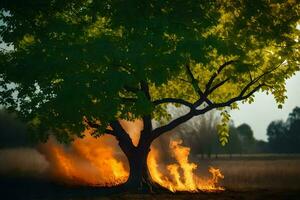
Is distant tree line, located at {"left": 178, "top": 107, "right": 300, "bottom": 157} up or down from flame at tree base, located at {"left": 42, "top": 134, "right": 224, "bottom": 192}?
up

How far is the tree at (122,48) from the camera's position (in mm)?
19547

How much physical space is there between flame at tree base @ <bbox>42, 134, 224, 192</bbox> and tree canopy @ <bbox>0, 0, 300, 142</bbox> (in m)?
6.46

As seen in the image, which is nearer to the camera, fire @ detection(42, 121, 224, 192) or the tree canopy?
the tree canopy

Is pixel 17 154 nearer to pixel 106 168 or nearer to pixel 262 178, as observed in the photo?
pixel 106 168

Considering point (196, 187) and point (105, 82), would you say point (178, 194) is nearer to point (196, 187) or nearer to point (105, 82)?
point (196, 187)

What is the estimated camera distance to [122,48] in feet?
67.3

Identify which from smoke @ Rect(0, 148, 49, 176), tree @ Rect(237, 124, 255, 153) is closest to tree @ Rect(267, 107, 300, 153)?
tree @ Rect(237, 124, 255, 153)

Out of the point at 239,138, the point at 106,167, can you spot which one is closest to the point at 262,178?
the point at 106,167

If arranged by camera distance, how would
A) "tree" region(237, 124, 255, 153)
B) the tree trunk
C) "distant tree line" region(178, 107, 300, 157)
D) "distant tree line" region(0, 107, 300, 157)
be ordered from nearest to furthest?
the tree trunk < "distant tree line" region(0, 107, 300, 157) < "distant tree line" region(178, 107, 300, 157) < "tree" region(237, 124, 255, 153)

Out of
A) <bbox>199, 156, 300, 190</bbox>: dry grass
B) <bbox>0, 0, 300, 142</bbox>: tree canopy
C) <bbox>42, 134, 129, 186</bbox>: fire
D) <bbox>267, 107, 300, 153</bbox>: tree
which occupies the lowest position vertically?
<bbox>199, 156, 300, 190</bbox>: dry grass

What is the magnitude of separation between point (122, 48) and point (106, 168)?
19.7 metres

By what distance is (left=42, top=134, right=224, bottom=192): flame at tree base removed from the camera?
28.2m

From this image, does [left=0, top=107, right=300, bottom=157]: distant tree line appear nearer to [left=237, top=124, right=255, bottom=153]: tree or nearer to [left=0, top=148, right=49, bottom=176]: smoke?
[left=237, top=124, right=255, bottom=153]: tree

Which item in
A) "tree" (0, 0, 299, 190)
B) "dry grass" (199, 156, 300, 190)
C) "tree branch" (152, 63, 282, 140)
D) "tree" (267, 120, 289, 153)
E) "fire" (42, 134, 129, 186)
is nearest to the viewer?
"tree" (0, 0, 299, 190)
